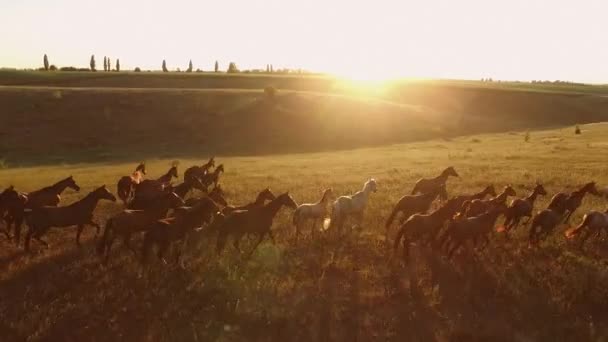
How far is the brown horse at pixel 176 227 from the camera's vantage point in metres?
13.2

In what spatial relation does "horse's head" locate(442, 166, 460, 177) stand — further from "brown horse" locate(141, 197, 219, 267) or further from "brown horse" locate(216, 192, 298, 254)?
"brown horse" locate(141, 197, 219, 267)

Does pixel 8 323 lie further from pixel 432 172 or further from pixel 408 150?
pixel 408 150

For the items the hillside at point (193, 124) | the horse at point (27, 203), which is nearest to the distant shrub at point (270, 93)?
the hillside at point (193, 124)

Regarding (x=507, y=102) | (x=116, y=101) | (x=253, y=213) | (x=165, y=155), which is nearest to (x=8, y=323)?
(x=253, y=213)

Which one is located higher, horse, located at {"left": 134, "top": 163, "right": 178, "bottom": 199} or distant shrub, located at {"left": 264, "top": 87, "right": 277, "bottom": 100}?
distant shrub, located at {"left": 264, "top": 87, "right": 277, "bottom": 100}

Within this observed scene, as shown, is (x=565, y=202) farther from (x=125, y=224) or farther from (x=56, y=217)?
(x=56, y=217)

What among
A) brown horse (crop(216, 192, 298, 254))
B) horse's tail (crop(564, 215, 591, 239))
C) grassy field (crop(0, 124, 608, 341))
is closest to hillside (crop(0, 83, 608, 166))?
brown horse (crop(216, 192, 298, 254))

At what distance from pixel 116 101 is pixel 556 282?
7257 centimetres

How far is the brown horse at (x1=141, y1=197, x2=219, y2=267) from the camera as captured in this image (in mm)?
13250

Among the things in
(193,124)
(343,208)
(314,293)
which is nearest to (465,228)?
(343,208)

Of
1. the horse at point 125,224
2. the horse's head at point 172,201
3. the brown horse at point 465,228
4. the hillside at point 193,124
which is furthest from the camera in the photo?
the hillside at point 193,124

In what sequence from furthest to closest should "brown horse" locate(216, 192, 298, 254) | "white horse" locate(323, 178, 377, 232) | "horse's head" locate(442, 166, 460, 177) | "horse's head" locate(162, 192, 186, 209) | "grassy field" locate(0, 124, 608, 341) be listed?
1. "horse's head" locate(442, 166, 460, 177)
2. "horse's head" locate(162, 192, 186, 209)
3. "white horse" locate(323, 178, 377, 232)
4. "brown horse" locate(216, 192, 298, 254)
5. "grassy field" locate(0, 124, 608, 341)

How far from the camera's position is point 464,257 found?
14.0 meters

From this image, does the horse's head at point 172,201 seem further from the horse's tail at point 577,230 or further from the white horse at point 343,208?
the horse's tail at point 577,230
